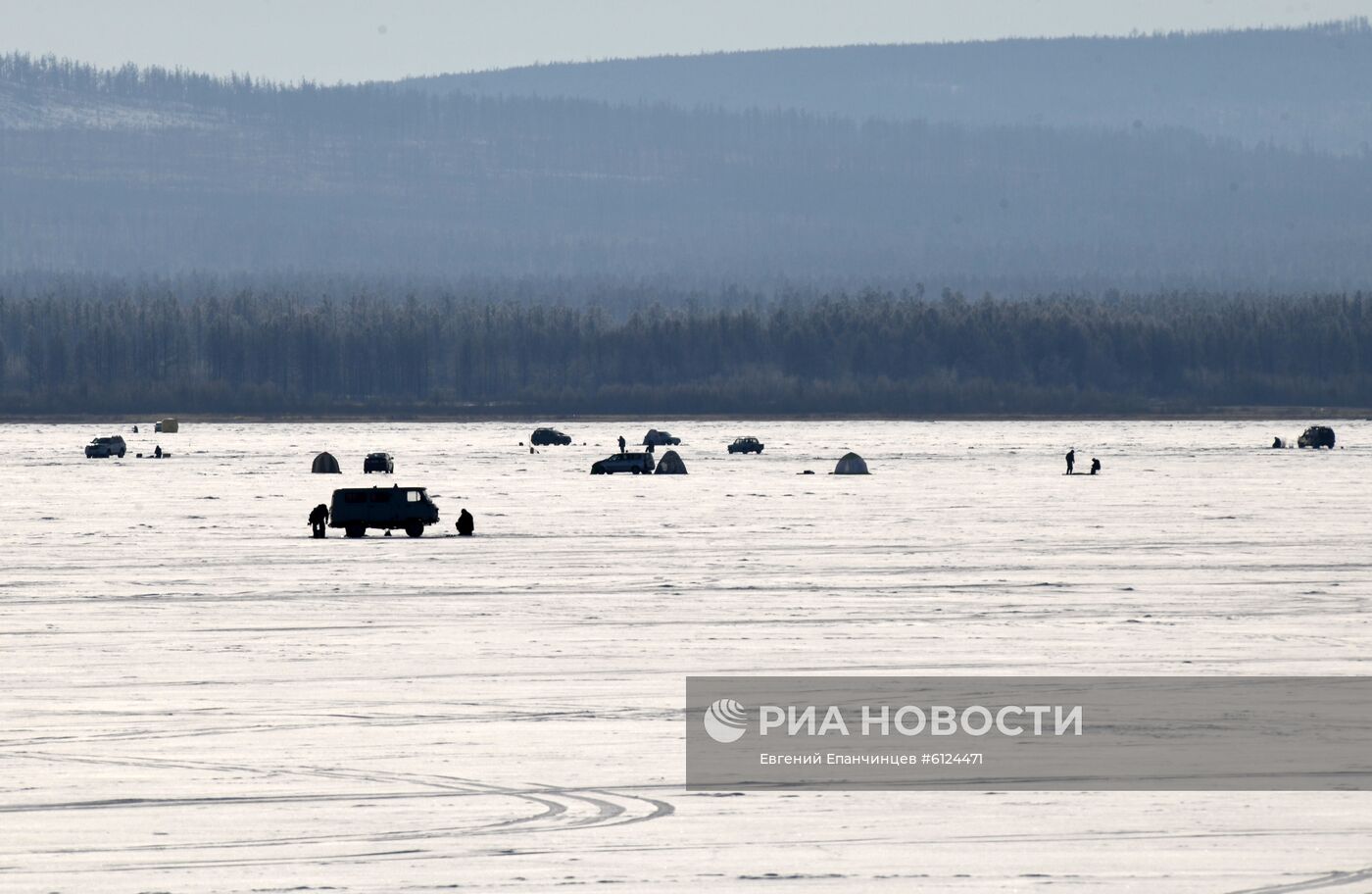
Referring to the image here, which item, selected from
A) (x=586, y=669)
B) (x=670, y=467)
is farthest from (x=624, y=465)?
(x=586, y=669)

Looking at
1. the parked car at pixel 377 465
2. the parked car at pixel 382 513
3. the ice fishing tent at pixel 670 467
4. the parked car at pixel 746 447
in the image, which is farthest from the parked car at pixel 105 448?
the parked car at pixel 382 513

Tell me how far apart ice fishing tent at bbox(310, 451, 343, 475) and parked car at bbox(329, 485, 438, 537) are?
4514 cm

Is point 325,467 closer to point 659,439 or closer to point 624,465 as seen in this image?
point 624,465

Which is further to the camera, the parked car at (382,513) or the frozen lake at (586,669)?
the parked car at (382,513)

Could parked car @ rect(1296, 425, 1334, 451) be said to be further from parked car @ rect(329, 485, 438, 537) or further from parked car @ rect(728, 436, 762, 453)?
parked car @ rect(329, 485, 438, 537)

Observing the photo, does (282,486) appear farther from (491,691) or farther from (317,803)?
(317,803)

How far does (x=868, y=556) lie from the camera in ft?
149

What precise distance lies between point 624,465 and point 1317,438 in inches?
2000

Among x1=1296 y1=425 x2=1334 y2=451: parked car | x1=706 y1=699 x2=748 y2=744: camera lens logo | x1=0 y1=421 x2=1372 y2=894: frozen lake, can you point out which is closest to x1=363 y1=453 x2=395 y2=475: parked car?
x1=0 y1=421 x2=1372 y2=894: frozen lake

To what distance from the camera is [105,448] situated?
125 m

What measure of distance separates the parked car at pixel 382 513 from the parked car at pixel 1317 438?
8404 centimetres

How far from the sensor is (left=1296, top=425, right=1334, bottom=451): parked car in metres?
128

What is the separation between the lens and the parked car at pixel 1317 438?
422ft

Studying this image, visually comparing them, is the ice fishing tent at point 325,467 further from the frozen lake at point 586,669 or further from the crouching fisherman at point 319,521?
the crouching fisherman at point 319,521
